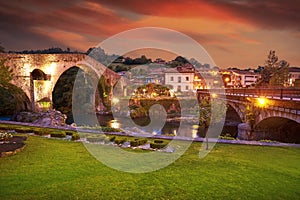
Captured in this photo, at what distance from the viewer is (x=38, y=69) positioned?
35.2 metres

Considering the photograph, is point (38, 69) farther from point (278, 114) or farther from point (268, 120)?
point (278, 114)

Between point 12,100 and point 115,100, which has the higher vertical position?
point 12,100

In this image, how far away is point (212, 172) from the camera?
29.3 feet

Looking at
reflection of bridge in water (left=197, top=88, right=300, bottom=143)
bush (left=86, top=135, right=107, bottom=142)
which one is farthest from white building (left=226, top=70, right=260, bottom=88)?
bush (left=86, top=135, right=107, bottom=142)

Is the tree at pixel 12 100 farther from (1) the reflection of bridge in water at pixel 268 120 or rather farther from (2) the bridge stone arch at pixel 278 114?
(2) the bridge stone arch at pixel 278 114

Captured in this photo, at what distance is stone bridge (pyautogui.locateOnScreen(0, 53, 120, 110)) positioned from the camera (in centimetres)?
3288

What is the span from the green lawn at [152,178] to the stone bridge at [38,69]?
2439 centimetres

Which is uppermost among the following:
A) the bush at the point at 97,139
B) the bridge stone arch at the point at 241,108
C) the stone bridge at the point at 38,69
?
the stone bridge at the point at 38,69

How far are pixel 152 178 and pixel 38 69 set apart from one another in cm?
3191

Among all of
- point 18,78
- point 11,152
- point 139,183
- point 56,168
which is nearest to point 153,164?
point 139,183

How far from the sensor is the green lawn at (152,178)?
7.06 metres

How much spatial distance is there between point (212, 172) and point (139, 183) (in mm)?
2783

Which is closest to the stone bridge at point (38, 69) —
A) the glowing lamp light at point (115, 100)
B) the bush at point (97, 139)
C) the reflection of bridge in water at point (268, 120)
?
the glowing lamp light at point (115, 100)

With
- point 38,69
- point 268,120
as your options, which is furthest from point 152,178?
point 38,69
